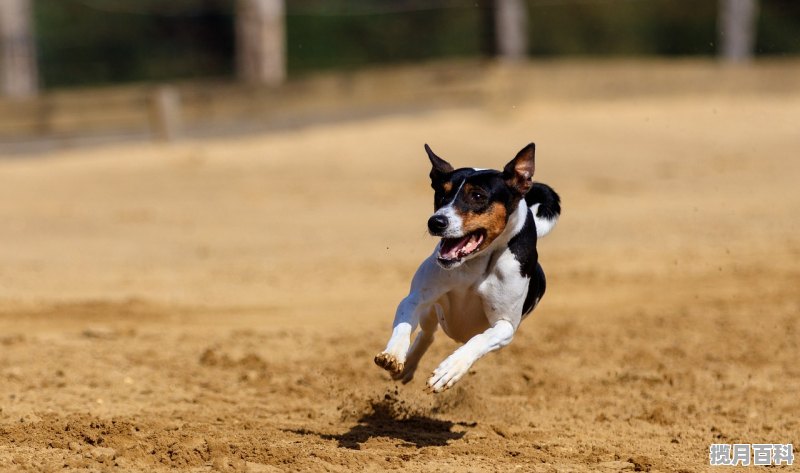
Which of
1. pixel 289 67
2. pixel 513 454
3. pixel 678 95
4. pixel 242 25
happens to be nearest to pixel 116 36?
pixel 289 67

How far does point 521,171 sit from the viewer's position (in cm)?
610

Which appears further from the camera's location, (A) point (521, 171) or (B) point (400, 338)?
(A) point (521, 171)

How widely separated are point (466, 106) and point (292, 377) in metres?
12.0

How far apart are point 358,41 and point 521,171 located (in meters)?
19.0

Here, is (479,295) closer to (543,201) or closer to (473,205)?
(473,205)

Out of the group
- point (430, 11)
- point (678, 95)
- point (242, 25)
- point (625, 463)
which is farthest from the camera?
point (430, 11)

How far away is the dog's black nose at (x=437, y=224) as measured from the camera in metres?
5.67

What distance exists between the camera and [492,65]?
20000 mm

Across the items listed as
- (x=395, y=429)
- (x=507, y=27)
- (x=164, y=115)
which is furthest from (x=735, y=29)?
(x=395, y=429)

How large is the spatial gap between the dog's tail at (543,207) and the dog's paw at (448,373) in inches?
47.0

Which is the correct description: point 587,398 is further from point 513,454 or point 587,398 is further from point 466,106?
point 466,106

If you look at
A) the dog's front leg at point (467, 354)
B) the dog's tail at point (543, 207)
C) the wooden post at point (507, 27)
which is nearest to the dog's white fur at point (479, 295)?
the dog's front leg at point (467, 354)

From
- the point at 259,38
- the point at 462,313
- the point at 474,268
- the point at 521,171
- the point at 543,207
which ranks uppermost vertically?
the point at 521,171

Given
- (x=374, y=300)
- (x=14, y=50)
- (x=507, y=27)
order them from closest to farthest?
(x=374, y=300)
(x=14, y=50)
(x=507, y=27)
